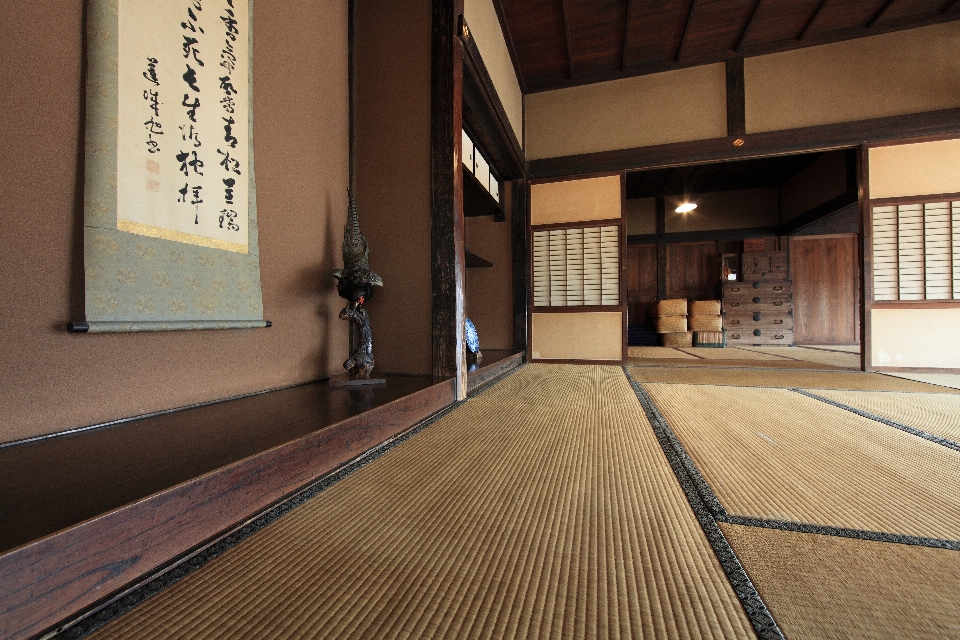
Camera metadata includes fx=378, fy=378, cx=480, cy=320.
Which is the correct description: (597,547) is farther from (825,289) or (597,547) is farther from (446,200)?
(825,289)

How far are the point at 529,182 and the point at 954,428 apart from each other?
3.48 m

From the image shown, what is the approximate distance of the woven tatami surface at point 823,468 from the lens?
2.71ft

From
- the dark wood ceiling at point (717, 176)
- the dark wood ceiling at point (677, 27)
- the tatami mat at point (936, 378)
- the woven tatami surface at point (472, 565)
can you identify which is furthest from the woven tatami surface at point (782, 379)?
the dark wood ceiling at point (717, 176)

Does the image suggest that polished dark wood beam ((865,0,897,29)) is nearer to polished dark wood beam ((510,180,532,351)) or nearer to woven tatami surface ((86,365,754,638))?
polished dark wood beam ((510,180,532,351))

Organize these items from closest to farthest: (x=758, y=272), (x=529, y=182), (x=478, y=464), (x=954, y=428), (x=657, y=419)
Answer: (x=478, y=464) < (x=954, y=428) < (x=657, y=419) < (x=529, y=182) < (x=758, y=272)

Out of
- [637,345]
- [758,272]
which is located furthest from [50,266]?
[758,272]

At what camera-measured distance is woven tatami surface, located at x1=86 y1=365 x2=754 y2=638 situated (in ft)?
1.70

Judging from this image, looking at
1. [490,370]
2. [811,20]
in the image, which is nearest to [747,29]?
[811,20]

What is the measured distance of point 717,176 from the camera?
636 centimetres

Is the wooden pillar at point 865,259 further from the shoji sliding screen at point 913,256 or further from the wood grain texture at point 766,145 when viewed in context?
the wood grain texture at point 766,145

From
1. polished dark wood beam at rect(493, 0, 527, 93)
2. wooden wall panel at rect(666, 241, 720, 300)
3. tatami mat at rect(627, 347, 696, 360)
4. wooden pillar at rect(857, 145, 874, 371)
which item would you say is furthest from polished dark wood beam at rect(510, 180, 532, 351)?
wooden wall panel at rect(666, 241, 720, 300)

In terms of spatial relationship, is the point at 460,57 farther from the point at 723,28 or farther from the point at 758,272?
the point at 758,272

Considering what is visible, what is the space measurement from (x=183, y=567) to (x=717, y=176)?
7815 mm

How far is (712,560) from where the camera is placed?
659 mm
